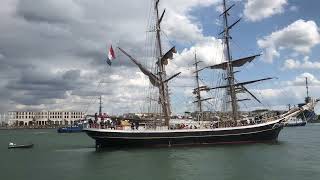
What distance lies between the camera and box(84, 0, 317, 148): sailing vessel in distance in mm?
62000

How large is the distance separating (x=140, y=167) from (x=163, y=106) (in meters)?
25.5

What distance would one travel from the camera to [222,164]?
1725 inches

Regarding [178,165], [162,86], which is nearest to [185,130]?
[162,86]

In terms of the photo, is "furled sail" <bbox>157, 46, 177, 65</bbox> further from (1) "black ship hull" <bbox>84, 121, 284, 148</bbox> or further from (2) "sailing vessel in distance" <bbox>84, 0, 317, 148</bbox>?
(1) "black ship hull" <bbox>84, 121, 284, 148</bbox>

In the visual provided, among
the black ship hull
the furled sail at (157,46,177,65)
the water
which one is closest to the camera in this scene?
the water

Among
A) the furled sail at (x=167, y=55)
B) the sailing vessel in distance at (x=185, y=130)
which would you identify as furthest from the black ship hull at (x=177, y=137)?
the furled sail at (x=167, y=55)

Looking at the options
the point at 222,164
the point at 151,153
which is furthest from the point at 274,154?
the point at 151,153

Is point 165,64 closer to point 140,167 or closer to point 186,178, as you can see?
point 140,167

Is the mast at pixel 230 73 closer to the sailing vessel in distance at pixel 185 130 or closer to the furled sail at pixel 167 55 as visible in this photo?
the sailing vessel in distance at pixel 185 130

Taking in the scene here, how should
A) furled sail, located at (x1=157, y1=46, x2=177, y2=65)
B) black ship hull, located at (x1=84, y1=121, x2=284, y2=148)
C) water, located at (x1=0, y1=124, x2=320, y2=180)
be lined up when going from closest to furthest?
water, located at (x1=0, y1=124, x2=320, y2=180), black ship hull, located at (x1=84, y1=121, x2=284, y2=148), furled sail, located at (x1=157, y1=46, x2=177, y2=65)

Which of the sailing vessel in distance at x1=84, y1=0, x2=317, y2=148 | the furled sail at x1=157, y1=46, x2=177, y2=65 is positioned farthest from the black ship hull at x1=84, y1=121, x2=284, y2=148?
the furled sail at x1=157, y1=46, x2=177, y2=65

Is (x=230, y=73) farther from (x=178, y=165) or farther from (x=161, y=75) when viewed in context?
(x=178, y=165)

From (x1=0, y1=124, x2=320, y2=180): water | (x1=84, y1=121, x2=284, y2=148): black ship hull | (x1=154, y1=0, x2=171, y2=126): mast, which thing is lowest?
(x1=0, y1=124, x2=320, y2=180): water

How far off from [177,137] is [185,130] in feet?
5.08
